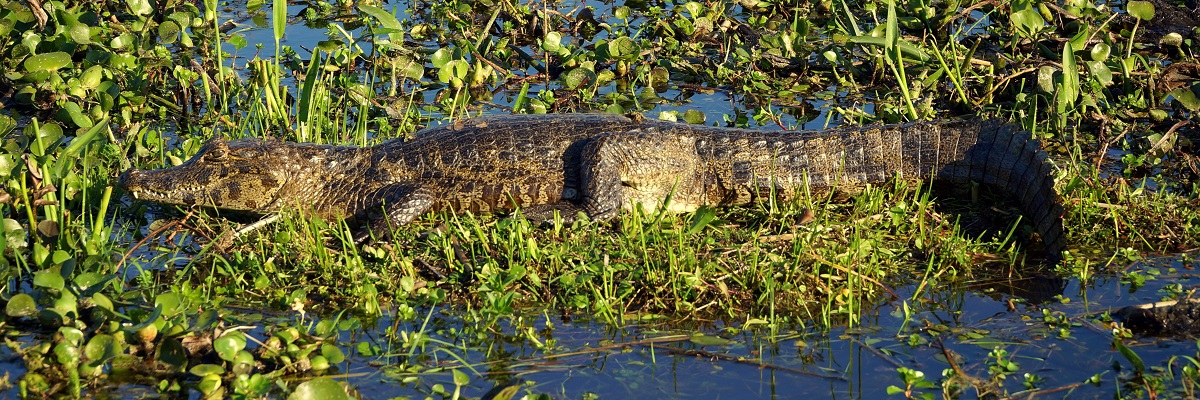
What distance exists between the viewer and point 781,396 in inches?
139

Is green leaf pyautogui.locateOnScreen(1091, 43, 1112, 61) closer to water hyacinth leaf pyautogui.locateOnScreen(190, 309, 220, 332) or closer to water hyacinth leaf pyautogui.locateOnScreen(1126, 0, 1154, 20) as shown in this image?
water hyacinth leaf pyautogui.locateOnScreen(1126, 0, 1154, 20)

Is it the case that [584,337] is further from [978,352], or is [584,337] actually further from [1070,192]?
[1070,192]

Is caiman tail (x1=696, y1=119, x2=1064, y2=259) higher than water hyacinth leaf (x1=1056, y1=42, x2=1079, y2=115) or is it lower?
lower

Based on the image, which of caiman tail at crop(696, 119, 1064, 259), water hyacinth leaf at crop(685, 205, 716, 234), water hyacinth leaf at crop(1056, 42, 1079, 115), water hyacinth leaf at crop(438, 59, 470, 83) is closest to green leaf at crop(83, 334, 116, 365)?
water hyacinth leaf at crop(685, 205, 716, 234)

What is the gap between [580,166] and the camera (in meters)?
5.20

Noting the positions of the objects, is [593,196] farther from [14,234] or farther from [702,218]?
[14,234]

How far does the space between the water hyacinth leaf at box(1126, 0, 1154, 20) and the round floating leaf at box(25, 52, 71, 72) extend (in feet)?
20.6

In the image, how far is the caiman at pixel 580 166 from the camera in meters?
5.11

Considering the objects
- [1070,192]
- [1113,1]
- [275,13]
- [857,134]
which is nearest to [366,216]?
[275,13]

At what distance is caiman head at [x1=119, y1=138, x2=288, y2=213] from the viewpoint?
4980 millimetres

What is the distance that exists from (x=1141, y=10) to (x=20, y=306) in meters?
6.43

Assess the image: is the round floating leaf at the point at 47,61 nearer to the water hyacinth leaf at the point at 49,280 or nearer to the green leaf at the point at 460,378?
the water hyacinth leaf at the point at 49,280

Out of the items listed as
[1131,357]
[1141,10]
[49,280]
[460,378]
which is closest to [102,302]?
[49,280]

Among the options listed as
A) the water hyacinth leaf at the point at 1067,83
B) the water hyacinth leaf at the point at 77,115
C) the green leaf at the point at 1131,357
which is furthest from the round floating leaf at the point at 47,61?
the green leaf at the point at 1131,357
